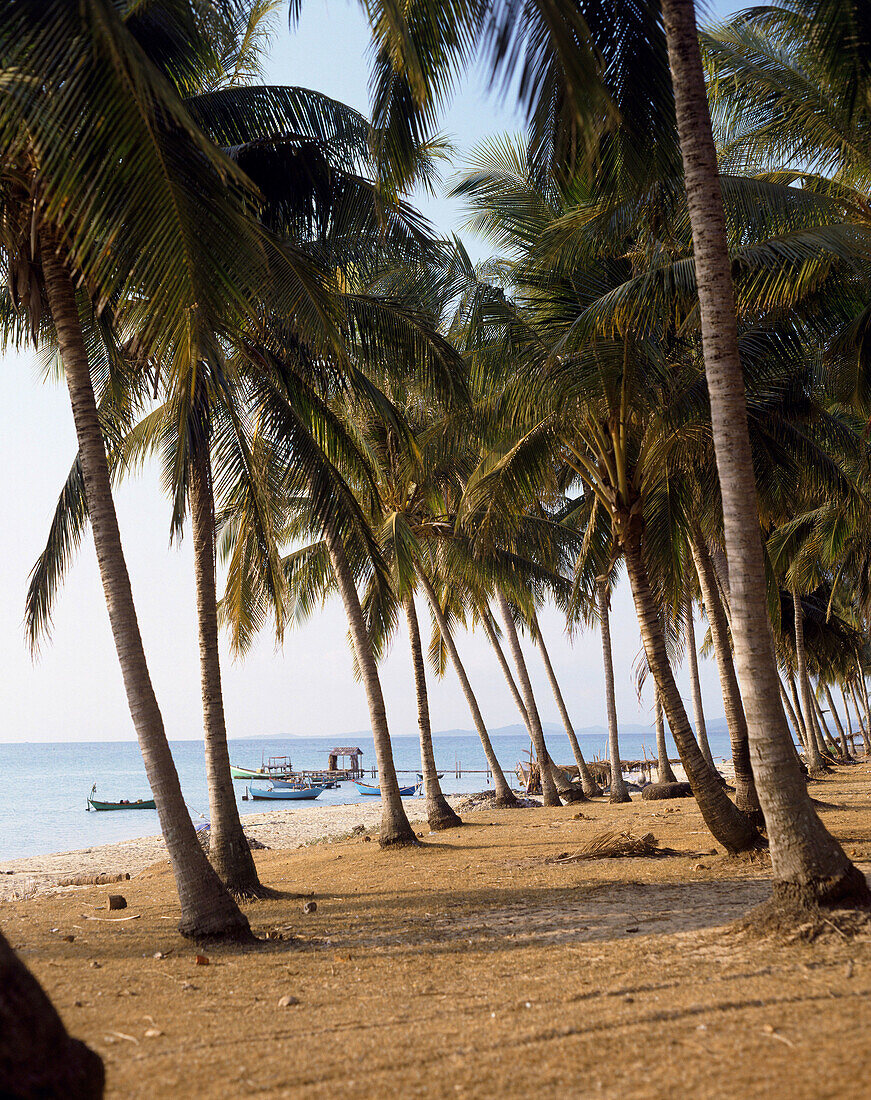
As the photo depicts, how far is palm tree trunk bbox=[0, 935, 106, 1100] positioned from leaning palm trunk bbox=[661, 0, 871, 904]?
437 centimetres

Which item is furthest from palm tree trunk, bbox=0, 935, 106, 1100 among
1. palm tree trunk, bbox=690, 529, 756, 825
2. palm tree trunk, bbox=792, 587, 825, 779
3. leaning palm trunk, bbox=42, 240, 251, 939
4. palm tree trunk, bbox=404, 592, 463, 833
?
palm tree trunk, bbox=792, 587, 825, 779

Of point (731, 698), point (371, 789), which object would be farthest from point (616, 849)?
point (371, 789)

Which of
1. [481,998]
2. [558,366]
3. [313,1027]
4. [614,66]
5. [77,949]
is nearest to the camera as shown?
[313,1027]

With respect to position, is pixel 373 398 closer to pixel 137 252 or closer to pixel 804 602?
pixel 137 252

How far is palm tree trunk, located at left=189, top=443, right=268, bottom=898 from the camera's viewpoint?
9336 mm

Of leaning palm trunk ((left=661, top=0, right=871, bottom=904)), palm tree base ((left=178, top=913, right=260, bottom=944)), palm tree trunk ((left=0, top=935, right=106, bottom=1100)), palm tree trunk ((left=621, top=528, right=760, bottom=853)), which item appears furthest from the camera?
palm tree trunk ((left=621, top=528, right=760, bottom=853))

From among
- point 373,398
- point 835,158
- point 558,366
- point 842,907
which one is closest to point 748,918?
point 842,907

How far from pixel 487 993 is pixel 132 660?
4.00 m

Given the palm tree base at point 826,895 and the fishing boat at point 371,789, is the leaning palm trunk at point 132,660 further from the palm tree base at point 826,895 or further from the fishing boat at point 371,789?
the fishing boat at point 371,789

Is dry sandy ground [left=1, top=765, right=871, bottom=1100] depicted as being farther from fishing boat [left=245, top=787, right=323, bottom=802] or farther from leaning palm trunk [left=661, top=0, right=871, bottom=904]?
fishing boat [left=245, top=787, right=323, bottom=802]

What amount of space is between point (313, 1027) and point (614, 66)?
7.80 metres

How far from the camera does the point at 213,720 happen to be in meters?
9.58

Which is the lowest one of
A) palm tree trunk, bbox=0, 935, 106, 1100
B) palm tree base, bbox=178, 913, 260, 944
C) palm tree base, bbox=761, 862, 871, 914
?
palm tree base, bbox=178, 913, 260, 944

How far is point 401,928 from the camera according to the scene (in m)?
7.20
